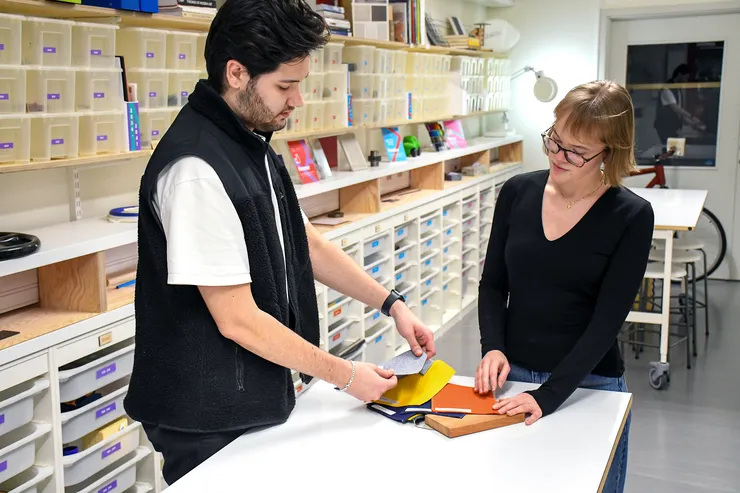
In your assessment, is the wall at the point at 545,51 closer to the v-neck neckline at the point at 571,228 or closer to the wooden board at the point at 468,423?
the v-neck neckline at the point at 571,228

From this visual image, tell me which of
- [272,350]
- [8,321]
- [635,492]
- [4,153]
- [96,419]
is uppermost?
[4,153]

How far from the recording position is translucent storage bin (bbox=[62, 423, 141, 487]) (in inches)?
95.1

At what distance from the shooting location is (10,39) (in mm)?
2227

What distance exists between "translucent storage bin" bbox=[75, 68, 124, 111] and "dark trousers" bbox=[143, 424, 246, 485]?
1.33 metres

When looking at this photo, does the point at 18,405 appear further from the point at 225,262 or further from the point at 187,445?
the point at 225,262

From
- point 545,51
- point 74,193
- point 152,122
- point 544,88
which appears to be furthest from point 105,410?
point 545,51

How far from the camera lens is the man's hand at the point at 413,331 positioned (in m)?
1.85

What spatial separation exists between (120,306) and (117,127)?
61 centimetres

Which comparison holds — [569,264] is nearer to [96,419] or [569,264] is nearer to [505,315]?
[505,315]

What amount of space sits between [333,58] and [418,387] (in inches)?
101

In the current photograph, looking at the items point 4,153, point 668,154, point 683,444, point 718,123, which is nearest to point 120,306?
point 4,153

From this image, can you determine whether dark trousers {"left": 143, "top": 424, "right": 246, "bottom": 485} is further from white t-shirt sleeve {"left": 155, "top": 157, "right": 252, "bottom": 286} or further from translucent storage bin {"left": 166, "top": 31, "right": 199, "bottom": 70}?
translucent storage bin {"left": 166, "top": 31, "right": 199, "bottom": 70}

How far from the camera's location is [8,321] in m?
2.39

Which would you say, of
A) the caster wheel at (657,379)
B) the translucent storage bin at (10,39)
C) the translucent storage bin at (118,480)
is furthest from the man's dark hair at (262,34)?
the caster wheel at (657,379)
